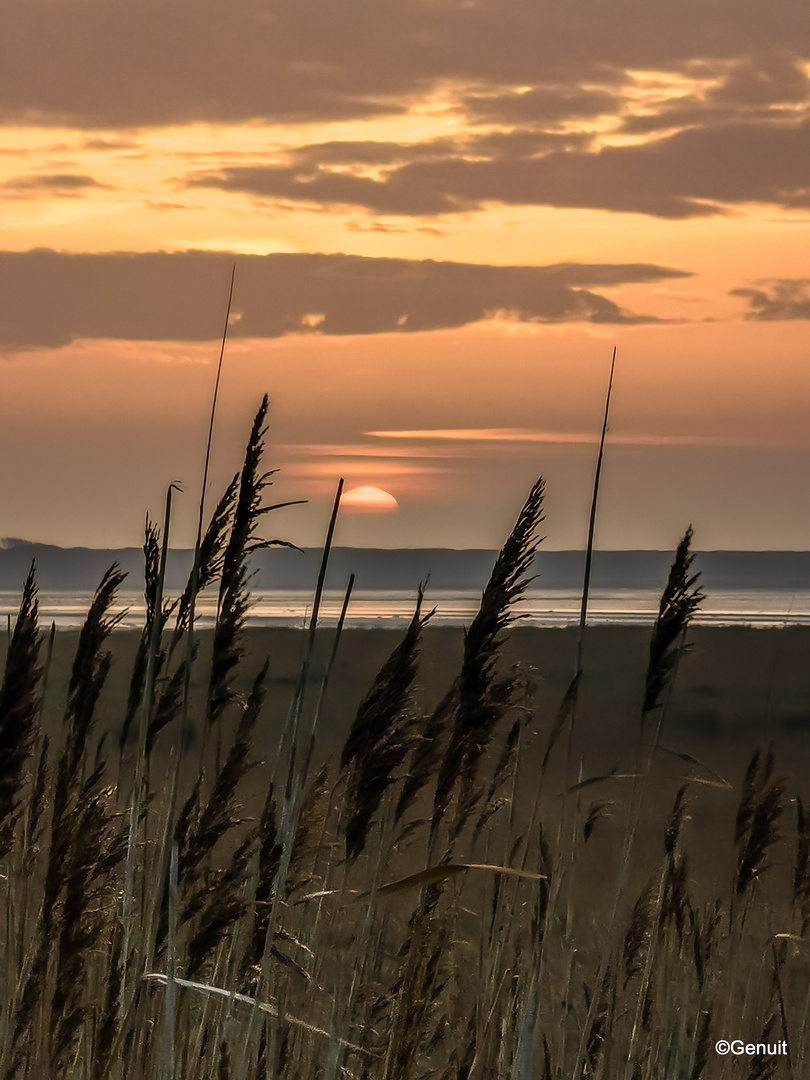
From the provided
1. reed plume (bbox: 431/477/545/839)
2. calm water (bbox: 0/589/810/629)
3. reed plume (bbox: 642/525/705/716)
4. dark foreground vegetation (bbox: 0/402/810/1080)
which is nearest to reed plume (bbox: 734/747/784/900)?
dark foreground vegetation (bbox: 0/402/810/1080)

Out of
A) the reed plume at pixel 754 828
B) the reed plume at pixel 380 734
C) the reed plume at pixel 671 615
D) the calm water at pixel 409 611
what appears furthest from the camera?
the calm water at pixel 409 611

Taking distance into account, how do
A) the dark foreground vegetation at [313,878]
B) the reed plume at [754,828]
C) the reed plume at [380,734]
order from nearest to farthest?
the reed plume at [380,734] < the dark foreground vegetation at [313,878] < the reed plume at [754,828]

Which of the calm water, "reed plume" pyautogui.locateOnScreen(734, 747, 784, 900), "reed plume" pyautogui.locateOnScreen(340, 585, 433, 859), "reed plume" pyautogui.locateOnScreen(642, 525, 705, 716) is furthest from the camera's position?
the calm water

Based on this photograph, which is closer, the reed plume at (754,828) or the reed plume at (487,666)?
the reed plume at (487,666)

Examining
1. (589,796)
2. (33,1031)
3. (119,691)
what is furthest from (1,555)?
(33,1031)

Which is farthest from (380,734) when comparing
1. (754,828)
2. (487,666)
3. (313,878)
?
(754,828)

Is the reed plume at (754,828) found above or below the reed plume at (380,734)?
below

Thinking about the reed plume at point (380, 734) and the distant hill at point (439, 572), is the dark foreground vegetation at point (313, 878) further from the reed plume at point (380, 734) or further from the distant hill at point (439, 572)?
the distant hill at point (439, 572)

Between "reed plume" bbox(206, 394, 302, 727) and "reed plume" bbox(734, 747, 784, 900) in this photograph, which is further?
"reed plume" bbox(734, 747, 784, 900)

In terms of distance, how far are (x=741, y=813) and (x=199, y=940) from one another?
1.92 meters

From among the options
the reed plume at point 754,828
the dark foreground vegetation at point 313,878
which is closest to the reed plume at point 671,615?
the dark foreground vegetation at point 313,878

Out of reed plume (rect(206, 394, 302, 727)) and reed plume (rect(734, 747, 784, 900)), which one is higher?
reed plume (rect(206, 394, 302, 727))

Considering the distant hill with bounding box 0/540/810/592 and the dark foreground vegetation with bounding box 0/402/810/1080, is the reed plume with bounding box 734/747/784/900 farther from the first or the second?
the distant hill with bounding box 0/540/810/592

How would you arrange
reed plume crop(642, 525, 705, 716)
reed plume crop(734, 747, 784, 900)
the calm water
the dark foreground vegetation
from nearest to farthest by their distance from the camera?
the dark foreground vegetation, reed plume crop(642, 525, 705, 716), reed plume crop(734, 747, 784, 900), the calm water
